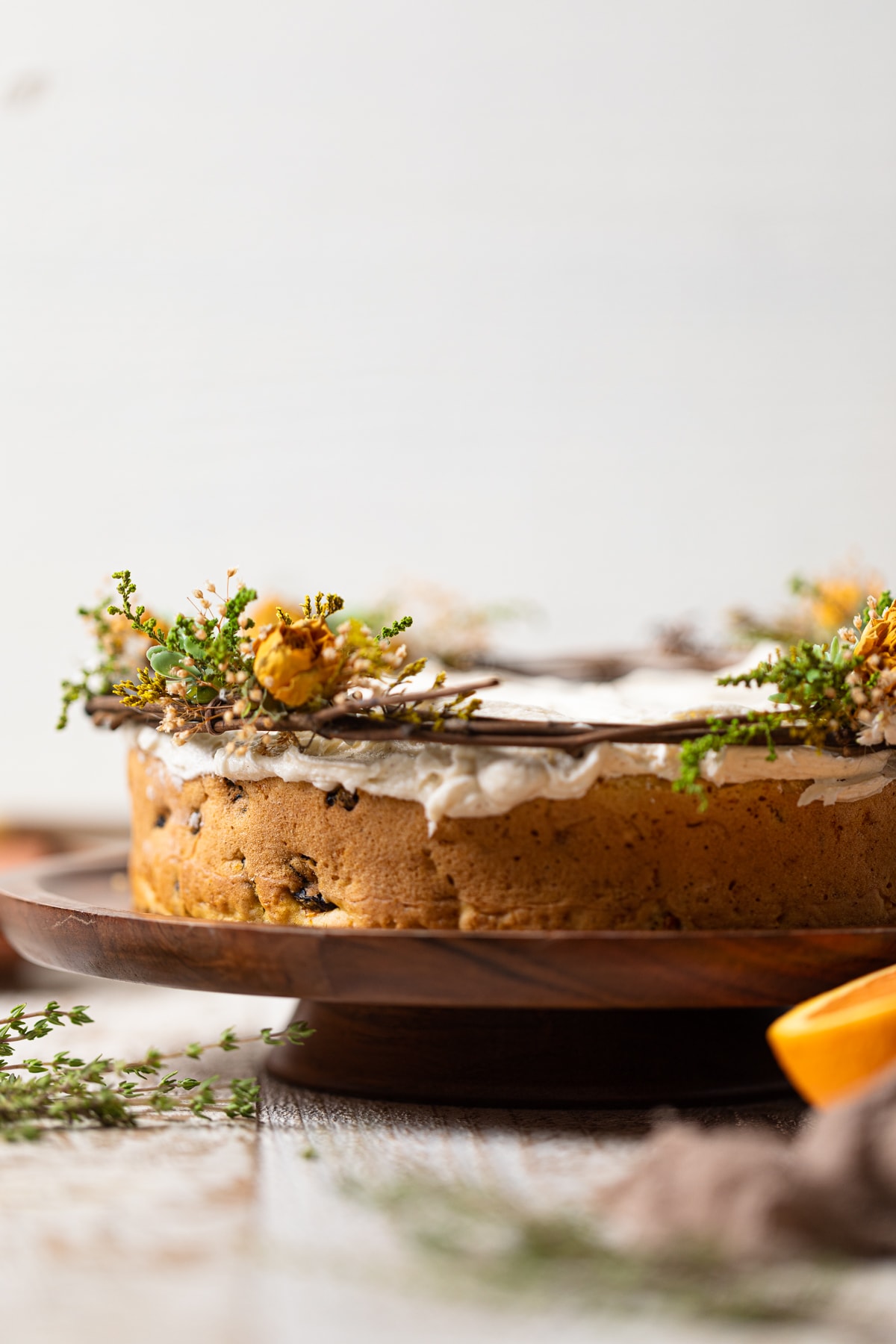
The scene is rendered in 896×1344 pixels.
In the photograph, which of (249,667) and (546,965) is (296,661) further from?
(546,965)

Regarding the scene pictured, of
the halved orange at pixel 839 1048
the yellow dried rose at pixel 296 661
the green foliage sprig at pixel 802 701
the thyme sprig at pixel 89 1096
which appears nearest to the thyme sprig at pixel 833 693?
the green foliage sprig at pixel 802 701

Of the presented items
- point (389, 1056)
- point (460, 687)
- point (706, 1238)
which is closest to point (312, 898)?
point (389, 1056)

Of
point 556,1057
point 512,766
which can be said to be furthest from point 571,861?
point 556,1057

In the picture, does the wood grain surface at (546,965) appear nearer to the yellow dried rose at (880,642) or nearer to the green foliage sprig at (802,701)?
the green foliage sprig at (802,701)

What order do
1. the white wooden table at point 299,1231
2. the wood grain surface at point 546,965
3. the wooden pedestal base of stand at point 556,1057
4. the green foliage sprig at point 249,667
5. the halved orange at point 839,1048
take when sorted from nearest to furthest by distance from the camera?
the white wooden table at point 299,1231 → the halved orange at point 839,1048 → the wood grain surface at point 546,965 → the green foliage sprig at point 249,667 → the wooden pedestal base of stand at point 556,1057

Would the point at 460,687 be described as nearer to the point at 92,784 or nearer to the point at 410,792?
the point at 410,792

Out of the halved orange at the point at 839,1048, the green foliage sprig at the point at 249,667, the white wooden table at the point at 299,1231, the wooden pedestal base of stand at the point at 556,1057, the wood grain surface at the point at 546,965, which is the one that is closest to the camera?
the white wooden table at the point at 299,1231
